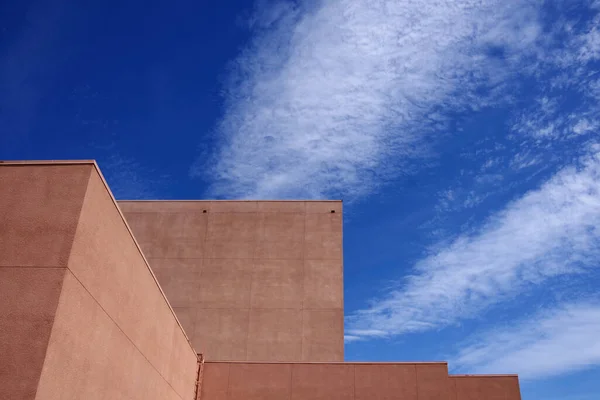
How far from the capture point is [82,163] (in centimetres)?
1016

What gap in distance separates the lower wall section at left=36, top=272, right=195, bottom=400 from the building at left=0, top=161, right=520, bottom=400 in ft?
0.10

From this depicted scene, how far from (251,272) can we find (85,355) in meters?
19.1

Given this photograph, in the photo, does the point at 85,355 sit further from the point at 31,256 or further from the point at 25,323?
the point at 31,256

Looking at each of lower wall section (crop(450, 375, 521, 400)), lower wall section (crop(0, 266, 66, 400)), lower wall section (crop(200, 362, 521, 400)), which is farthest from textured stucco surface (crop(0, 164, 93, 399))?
lower wall section (crop(450, 375, 521, 400))

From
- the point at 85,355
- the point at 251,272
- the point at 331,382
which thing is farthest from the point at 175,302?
the point at 85,355

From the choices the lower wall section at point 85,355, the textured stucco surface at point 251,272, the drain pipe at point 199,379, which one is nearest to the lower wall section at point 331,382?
the drain pipe at point 199,379

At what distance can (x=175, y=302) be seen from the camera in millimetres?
28734

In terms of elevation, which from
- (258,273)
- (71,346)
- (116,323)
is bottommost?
(71,346)

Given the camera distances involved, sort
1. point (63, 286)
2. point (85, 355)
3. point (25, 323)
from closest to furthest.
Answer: point (25, 323), point (63, 286), point (85, 355)

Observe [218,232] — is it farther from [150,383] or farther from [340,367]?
[150,383]

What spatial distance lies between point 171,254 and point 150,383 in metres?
15.7

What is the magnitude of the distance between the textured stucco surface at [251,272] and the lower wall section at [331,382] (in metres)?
5.60

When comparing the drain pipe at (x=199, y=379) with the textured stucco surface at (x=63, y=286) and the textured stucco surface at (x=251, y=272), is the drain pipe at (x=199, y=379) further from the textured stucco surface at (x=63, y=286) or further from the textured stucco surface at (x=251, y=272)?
the textured stucco surface at (x=63, y=286)

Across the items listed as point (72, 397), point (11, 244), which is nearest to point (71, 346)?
point (72, 397)
